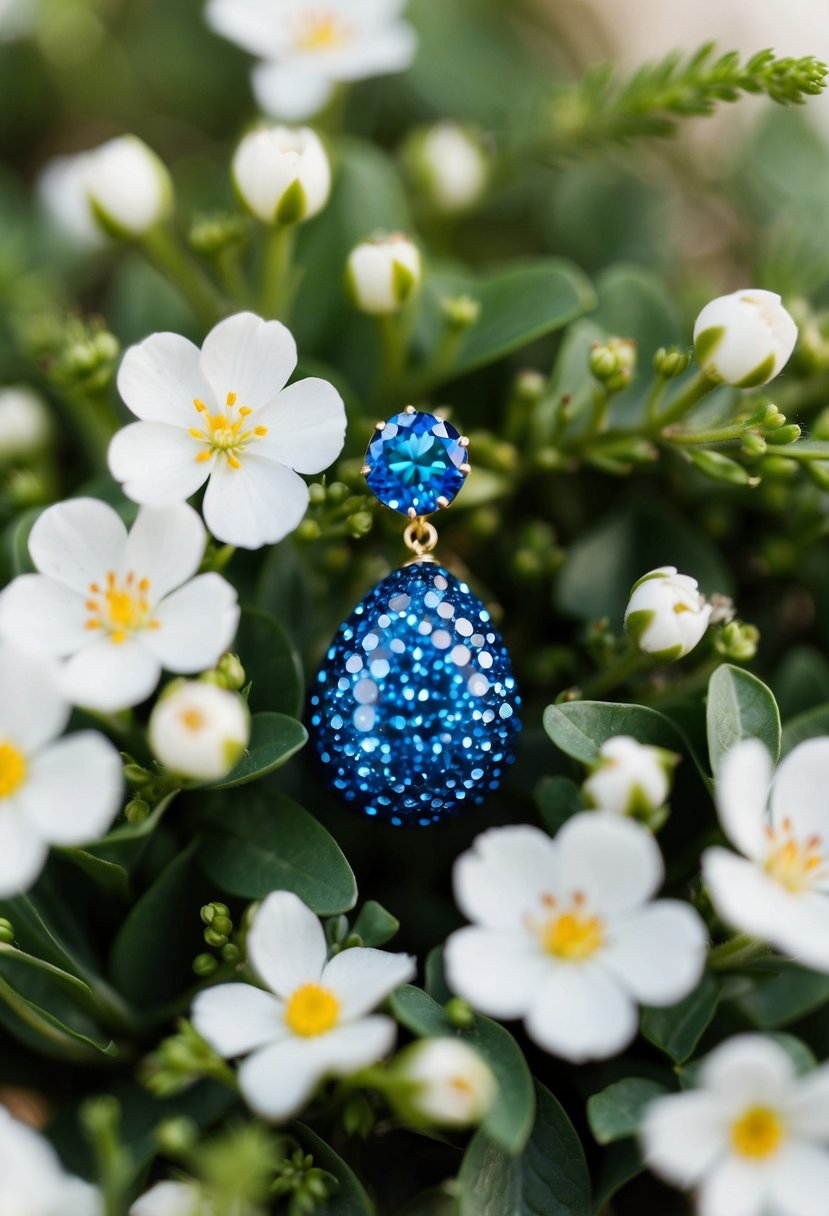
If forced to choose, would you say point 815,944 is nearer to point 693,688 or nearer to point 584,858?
point 584,858

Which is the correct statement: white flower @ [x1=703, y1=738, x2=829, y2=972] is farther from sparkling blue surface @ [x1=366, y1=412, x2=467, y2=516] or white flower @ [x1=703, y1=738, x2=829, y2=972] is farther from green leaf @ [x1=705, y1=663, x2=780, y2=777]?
sparkling blue surface @ [x1=366, y1=412, x2=467, y2=516]

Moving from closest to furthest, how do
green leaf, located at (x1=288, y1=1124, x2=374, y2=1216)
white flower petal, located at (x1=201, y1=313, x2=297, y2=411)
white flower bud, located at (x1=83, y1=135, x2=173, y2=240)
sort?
green leaf, located at (x1=288, y1=1124, x2=374, y2=1216), white flower petal, located at (x1=201, y1=313, x2=297, y2=411), white flower bud, located at (x1=83, y1=135, x2=173, y2=240)

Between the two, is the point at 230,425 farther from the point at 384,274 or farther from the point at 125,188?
the point at 125,188

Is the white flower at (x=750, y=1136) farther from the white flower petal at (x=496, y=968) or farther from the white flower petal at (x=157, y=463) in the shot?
the white flower petal at (x=157, y=463)

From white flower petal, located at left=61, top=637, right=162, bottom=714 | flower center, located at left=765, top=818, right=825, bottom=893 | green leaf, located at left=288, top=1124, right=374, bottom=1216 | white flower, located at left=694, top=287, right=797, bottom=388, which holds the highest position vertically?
white flower, located at left=694, top=287, right=797, bottom=388

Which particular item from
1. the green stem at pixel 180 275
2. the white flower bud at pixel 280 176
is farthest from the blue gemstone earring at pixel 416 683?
the green stem at pixel 180 275

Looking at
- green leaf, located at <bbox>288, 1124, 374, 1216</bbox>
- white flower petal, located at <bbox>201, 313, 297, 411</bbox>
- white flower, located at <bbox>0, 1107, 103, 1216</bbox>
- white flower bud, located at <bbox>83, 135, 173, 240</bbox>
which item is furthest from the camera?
white flower bud, located at <bbox>83, 135, 173, 240</bbox>

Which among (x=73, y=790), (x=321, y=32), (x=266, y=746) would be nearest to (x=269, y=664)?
(x=266, y=746)

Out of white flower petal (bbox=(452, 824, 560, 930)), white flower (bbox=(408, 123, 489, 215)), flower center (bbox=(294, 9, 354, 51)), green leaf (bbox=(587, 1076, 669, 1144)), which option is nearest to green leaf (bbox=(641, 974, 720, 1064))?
green leaf (bbox=(587, 1076, 669, 1144))
